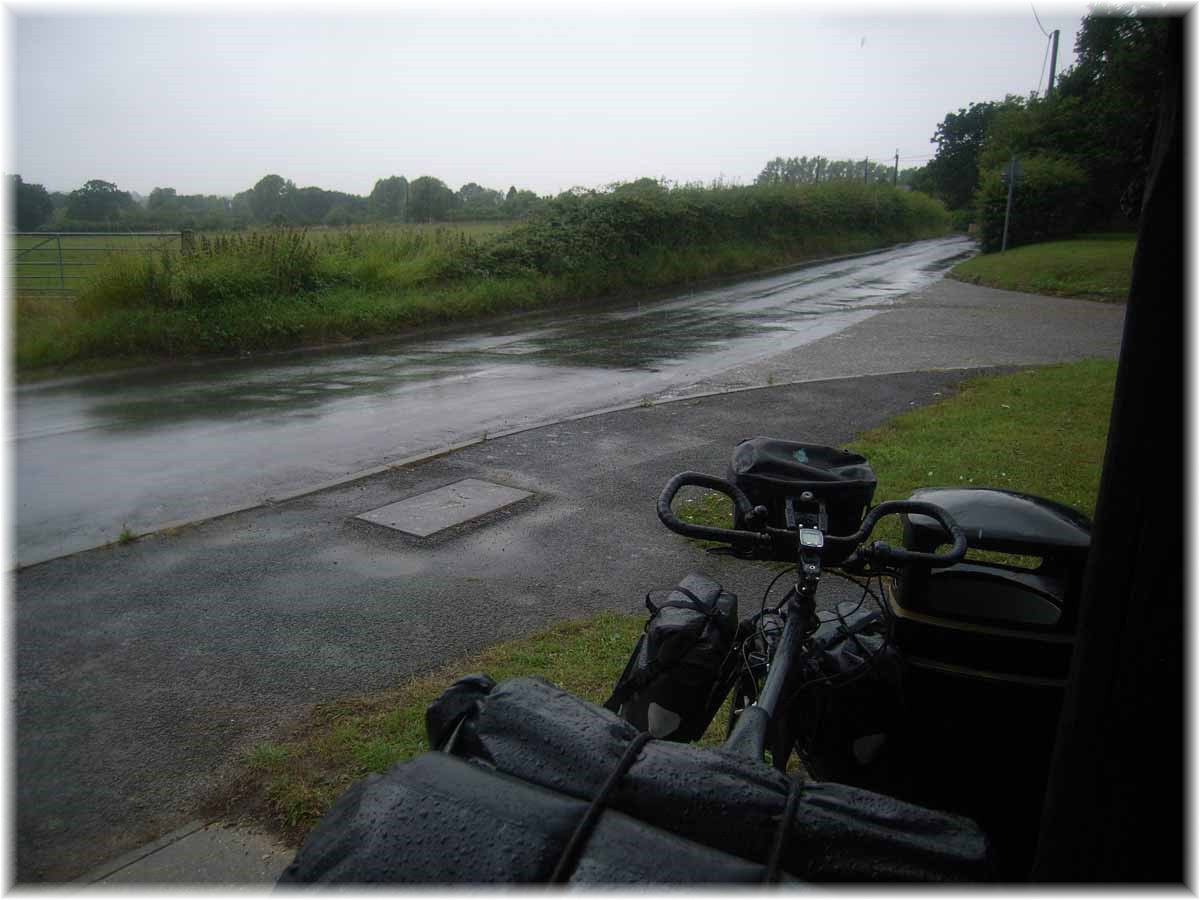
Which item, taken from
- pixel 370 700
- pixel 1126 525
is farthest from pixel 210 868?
pixel 1126 525

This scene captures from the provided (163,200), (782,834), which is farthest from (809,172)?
(782,834)

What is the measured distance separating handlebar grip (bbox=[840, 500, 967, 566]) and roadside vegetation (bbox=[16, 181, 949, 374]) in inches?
524

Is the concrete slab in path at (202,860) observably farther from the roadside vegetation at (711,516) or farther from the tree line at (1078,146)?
the tree line at (1078,146)

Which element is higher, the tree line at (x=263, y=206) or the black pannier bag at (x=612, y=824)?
the tree line at (x=263, y=206)

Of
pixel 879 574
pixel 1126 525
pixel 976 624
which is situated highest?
pixel 1126 525

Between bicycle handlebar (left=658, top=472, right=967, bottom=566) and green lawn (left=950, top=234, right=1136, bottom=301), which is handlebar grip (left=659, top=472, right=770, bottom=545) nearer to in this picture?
bicycle handlebar (left=658, top=472, right=967, bottom=566)

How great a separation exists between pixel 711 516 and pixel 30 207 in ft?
31.4

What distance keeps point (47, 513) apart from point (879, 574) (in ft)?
21.8

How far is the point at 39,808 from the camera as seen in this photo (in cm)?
323

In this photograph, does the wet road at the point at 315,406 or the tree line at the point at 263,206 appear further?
the tree line at the point at 263,206

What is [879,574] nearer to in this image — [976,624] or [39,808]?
[976,624]

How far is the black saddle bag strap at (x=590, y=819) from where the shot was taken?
1175 mm

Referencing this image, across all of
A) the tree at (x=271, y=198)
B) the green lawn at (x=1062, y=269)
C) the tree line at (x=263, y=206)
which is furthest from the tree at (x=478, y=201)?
the green lawn at (x=1062, y=269)

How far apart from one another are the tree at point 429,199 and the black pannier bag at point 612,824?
24179 mm
